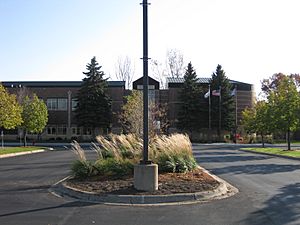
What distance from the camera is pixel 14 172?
1902 centimetres

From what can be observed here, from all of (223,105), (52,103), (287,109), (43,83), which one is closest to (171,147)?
(287,109)

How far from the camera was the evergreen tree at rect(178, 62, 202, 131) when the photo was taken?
65688 millimetres

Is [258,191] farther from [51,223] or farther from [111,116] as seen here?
[111,116]

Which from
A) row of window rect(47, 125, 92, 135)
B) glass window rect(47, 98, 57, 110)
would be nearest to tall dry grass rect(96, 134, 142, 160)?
row of window rect(47, 125, 92, 135)

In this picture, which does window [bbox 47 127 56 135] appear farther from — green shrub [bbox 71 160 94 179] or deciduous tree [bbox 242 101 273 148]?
green shrub [bbox 71 160 94 179]

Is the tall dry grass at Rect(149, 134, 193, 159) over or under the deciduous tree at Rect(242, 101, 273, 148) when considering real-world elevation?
under

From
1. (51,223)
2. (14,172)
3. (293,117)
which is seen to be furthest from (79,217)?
(293,117)

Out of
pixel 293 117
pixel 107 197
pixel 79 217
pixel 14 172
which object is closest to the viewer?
pixel 79 217

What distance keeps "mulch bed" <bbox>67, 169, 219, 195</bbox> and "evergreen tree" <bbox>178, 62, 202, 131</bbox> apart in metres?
51.0

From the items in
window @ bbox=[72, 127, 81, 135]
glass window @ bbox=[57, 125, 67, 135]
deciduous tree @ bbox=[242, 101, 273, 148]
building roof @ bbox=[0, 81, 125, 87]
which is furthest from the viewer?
building roof @ bbox=[0, 81, 125, 87]

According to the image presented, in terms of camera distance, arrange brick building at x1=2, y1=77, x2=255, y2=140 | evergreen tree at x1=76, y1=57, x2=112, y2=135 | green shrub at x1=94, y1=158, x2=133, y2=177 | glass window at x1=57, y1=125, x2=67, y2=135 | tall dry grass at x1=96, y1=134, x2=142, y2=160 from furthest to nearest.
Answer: glass window at x1=57, y1=125, x2=67, y2=135
brick building at x1=2, y1=77, x2=255, y2=140
evergreen tree at x1=76, y1=57, x2=112, y2=135
tall dry grass at x1=96, y1=134, x2=142, y2=160
green shrub at x1=94, y1=158, x2=133, y2=177

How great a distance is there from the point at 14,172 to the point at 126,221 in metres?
11.7

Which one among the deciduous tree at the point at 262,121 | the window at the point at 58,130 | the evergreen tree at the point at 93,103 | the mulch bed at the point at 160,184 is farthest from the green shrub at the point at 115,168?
the window at the point at 58,130

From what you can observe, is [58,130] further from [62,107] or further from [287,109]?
[287,109]
